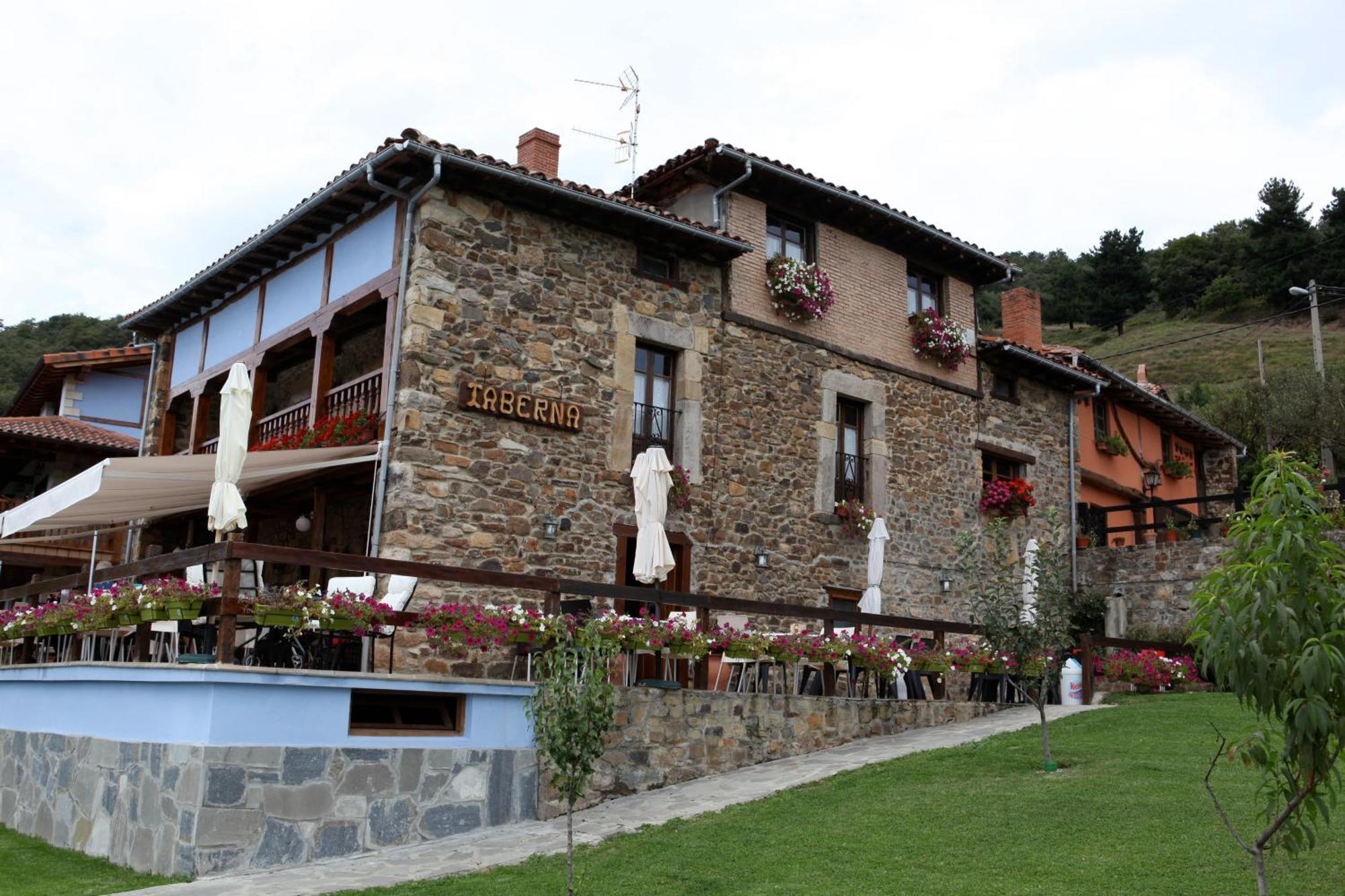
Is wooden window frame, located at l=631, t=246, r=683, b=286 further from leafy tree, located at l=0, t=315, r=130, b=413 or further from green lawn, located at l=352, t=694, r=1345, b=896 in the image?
leafy tree, located at l=0, t=315, r=130, b=413

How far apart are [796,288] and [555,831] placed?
855 cm

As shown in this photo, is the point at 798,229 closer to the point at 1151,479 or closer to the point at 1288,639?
the point at 1151,479

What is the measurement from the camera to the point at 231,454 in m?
9.41

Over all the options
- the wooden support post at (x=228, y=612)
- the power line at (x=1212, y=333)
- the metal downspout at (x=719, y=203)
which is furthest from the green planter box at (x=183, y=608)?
the power line at (x=1212, y=333)

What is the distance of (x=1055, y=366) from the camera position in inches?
754

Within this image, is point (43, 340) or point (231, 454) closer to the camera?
point (231, 454)

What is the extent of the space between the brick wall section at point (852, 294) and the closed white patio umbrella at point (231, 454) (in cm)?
712

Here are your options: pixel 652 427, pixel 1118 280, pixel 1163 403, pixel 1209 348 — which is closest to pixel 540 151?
pixel 652 427

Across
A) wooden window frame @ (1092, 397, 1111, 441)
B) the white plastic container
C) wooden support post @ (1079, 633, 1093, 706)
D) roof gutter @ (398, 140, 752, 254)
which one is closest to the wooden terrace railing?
the white plastic container

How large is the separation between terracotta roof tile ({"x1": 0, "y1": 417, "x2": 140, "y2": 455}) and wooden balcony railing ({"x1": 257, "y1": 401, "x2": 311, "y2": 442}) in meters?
6.83

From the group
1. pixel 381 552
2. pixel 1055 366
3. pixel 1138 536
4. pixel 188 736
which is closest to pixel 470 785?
pixel 188 736

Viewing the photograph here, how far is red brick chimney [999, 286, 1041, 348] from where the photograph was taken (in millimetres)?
20844

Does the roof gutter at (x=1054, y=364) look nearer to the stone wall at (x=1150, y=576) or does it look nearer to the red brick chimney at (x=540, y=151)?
the stone wall at (x=1150, y=576)

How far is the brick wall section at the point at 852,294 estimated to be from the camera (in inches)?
606
